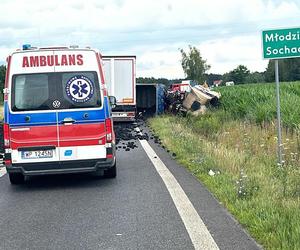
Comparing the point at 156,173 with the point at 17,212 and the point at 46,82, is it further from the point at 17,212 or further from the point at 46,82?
the point at 17,212

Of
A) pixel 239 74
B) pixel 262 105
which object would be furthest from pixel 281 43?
pixel 239 74

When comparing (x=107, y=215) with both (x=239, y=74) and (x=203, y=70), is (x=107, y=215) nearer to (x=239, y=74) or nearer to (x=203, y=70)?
(x=203, y=70)

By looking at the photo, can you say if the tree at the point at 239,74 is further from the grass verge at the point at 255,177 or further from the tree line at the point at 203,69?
the grass verge at the point at 255,177

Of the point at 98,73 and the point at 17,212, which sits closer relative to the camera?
the point at 17,212

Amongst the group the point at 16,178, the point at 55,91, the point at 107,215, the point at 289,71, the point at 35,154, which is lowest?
the point at 107,215

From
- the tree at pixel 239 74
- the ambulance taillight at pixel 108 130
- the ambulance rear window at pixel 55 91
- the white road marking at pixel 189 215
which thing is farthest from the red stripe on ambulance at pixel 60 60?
the tree at pixel 239 74

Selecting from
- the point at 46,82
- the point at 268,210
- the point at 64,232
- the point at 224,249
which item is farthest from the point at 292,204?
the point at 46,82

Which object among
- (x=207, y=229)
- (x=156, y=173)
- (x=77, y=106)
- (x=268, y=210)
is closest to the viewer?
(x=207, y=229)

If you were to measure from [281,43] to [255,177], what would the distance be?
2939 millimetres

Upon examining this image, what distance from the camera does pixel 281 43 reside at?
34.3 ft

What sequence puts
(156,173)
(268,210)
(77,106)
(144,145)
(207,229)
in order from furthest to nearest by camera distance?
(144,145), (156,173), (77,106), (268,210), (207,229)

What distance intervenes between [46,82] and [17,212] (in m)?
2.73

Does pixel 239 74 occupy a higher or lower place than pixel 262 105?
higher

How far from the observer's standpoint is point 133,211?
292 inches
